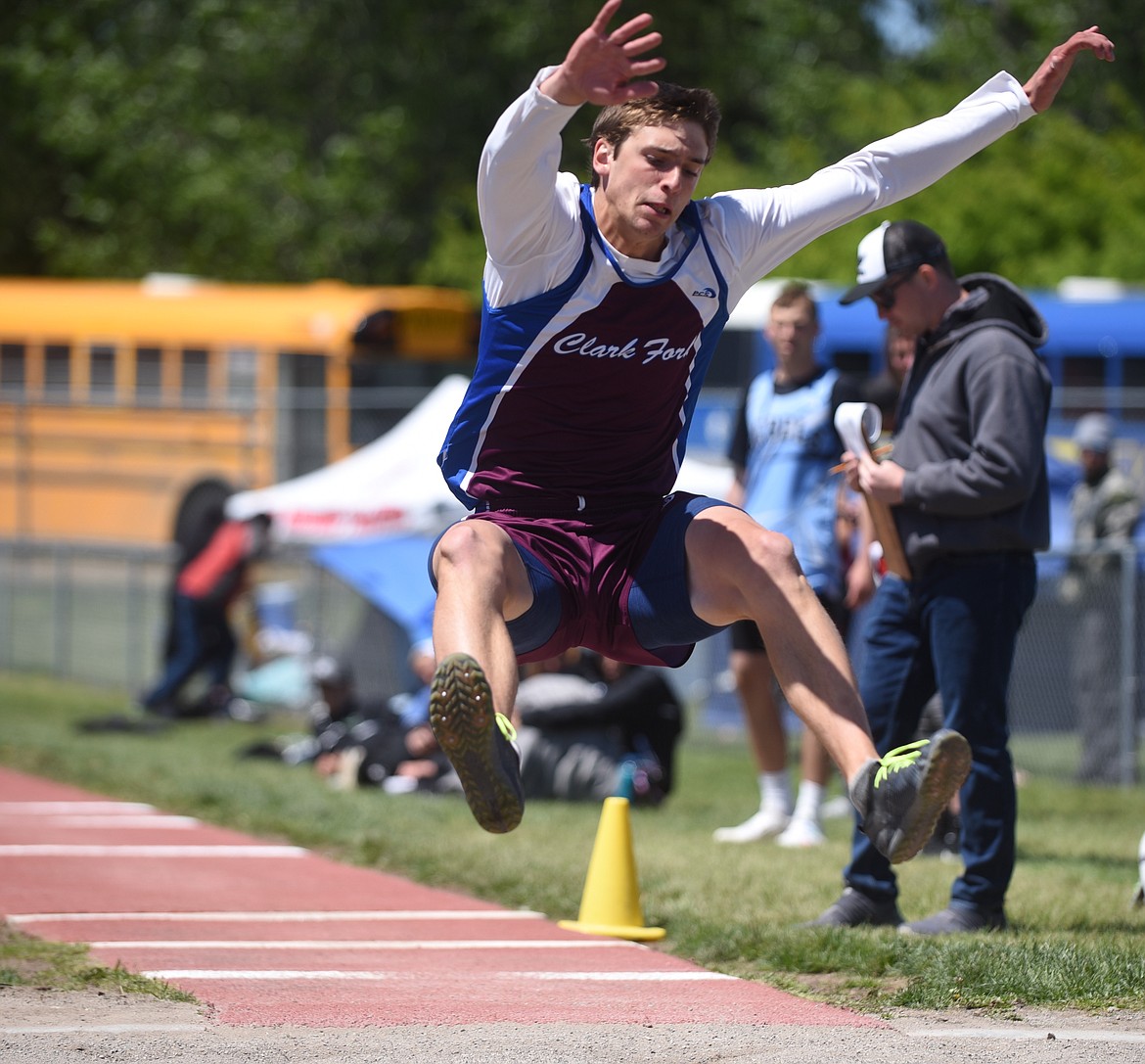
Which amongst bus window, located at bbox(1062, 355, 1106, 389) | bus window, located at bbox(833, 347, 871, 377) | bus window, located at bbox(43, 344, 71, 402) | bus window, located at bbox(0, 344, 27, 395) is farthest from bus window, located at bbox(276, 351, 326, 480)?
bus window, located at bbox(1062, 355, 1106, 389)

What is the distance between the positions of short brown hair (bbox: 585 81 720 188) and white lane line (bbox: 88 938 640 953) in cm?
253

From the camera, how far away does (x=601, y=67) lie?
444 cm

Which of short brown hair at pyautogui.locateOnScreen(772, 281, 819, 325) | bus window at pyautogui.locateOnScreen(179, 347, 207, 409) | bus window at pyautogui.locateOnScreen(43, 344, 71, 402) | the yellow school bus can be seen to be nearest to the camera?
short brown hair at pyautogui.locateOnScreen(772, 281, 819, 325)

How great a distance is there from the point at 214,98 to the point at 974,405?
95.7ft

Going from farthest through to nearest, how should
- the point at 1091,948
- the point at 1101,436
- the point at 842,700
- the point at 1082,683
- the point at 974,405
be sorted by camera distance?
the point at 1101,436 < the point at 1082,683 < the point at 974,405 < the point at 1091,948 < the point at 842,700

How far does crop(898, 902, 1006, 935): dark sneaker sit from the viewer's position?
20.3ft

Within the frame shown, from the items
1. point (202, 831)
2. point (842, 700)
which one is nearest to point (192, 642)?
point (202, 831)

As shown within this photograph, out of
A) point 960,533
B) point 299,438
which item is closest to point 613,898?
point 960,533

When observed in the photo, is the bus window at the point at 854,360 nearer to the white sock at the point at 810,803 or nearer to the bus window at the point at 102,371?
the bus window at the point at 102,371

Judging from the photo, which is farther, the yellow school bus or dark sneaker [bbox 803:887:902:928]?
the yellow school bus

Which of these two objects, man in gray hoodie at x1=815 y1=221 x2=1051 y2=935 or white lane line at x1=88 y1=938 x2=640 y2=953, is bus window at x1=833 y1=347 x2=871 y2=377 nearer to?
man in gray hoodie at x1=815 y1=221 x2=1051 y2=935

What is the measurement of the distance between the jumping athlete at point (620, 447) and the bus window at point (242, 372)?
16111 mm

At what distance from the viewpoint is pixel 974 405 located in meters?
6.32

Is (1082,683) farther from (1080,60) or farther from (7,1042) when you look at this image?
(1080,60)
